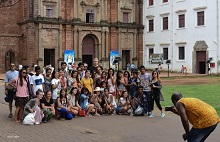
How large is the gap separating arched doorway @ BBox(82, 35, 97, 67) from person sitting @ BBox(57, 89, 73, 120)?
3395 cm

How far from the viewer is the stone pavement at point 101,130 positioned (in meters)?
9.55

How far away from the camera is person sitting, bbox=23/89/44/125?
38.9 feet

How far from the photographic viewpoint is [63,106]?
12.8 metres

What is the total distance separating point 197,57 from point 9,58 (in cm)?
2234

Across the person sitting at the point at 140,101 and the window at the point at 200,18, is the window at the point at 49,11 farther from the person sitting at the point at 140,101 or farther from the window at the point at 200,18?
the person sitting at the point at 140,101

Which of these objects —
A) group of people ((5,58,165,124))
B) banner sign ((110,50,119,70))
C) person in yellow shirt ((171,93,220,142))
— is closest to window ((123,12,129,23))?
banner sign ((110,50,119,70))

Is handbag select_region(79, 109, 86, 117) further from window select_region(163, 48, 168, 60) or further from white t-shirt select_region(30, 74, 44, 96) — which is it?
window select_region(163, 48, 168, 60)

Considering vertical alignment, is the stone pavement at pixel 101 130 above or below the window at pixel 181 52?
below

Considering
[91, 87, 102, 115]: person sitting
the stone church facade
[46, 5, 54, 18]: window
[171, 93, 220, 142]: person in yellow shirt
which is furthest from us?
[46, 5, 54, 18]: window

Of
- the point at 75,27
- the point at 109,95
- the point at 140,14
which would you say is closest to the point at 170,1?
the point at 140,14

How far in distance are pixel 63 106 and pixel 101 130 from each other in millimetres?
2470

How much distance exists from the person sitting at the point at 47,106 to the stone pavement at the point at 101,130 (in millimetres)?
253

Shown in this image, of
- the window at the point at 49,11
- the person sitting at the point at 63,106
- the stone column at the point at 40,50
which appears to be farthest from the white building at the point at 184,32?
the person sitting at the point at 63,106

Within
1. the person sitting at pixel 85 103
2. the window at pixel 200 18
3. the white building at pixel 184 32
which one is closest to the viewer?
the person sitting at pixel 85 103
